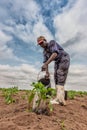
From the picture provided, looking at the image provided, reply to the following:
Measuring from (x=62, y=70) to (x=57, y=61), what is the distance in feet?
1.09

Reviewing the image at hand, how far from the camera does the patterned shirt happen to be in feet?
30.3

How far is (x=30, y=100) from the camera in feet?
25.4

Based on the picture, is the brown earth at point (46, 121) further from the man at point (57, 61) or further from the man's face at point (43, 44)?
the man's face at point (43, 44)

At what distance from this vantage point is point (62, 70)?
30.9 feet

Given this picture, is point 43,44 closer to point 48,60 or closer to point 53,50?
point 53,50

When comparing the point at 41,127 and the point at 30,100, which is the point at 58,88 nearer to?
the point at 30,100

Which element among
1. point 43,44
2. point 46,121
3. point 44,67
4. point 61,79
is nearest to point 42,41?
point 43,44

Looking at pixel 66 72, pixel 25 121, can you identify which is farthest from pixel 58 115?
pixel 66 72

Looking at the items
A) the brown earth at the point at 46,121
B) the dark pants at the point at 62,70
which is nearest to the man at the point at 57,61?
the dark pants at the point at 62,70

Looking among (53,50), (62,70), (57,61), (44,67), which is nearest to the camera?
(44,67)

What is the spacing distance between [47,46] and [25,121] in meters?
3.01

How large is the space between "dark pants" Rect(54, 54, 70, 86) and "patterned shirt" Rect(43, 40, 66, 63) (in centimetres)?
13

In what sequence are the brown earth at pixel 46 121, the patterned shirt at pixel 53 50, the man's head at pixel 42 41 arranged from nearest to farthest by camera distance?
the brown earth at pixel 46 121 → the man's head at pixel 42 41 → the patterned shirt at pixel 53 50

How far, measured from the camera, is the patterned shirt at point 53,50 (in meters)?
9.25
